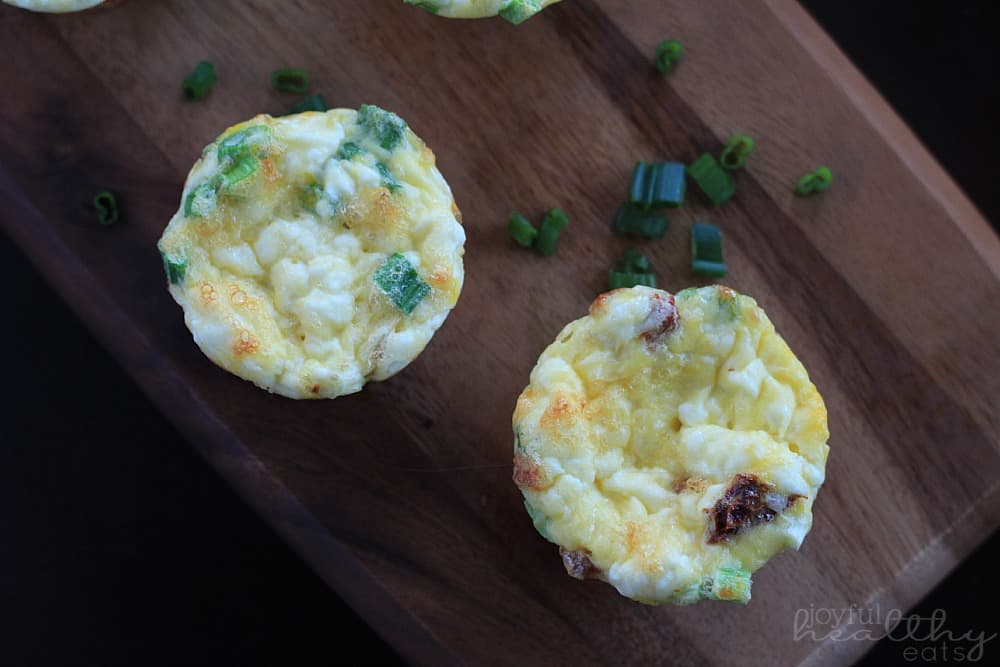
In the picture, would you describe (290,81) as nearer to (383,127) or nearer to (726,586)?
(383,127)

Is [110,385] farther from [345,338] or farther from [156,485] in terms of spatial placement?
[345,338]

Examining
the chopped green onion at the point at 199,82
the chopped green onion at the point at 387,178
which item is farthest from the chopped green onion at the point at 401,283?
the chopped green onion at the point at 199,82

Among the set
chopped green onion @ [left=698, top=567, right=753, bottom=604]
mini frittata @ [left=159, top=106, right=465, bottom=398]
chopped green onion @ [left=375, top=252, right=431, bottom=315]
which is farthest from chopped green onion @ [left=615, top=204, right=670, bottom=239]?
chopped green onion @ [left=698, top=567, right=753, bottom=604]

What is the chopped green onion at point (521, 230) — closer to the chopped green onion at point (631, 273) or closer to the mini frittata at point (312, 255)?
the chopped green onion at point (631, 273)

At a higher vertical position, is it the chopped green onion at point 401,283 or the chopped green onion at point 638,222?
the chopped green onion at point 401,283

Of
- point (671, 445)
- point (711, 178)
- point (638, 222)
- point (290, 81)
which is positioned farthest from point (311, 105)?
point (671, 445)

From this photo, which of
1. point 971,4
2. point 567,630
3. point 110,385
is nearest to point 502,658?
point 567,630
